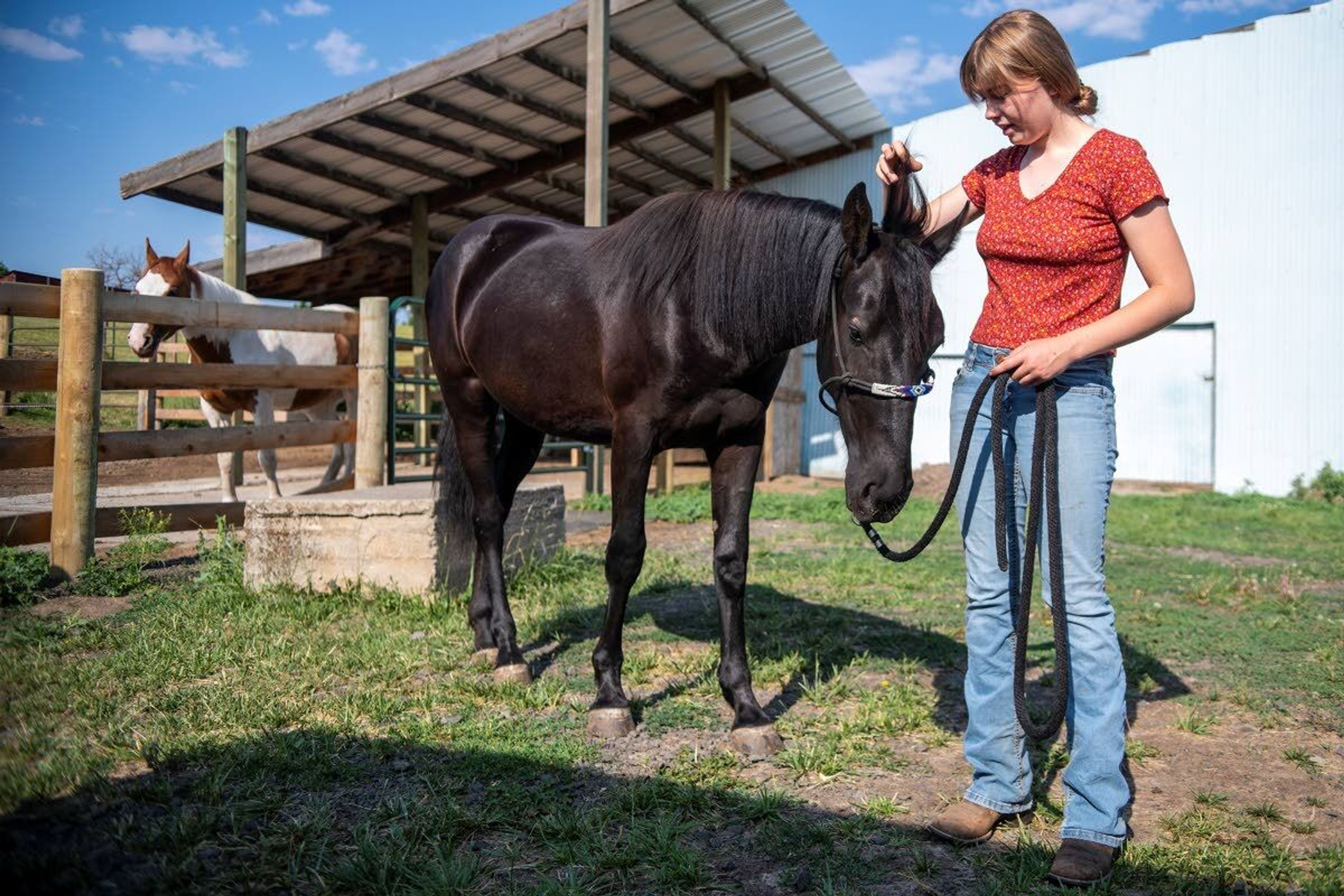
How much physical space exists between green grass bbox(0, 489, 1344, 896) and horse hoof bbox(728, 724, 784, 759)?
0.14 ft

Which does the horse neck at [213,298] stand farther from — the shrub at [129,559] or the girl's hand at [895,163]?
the girl's hand at [895,163]

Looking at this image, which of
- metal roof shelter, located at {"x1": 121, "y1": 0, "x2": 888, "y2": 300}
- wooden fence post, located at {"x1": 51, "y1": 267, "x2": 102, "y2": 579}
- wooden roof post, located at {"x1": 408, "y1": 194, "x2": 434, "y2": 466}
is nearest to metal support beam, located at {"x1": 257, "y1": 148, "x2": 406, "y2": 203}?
metal roof shelter, located at {"x1": 121, "y1": 0, "x2": 888, "y2": 300}

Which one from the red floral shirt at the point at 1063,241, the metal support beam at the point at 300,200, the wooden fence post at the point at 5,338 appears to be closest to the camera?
the red floral shirt at the point at 1063,241

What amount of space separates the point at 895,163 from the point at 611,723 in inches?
75.0

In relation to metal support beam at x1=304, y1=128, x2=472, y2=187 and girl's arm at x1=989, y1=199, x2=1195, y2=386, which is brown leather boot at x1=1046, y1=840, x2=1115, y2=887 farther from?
metal support beam at x1=304, y1=128, x2=472, y2=187

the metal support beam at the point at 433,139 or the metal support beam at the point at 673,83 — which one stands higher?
the metal support beam at the point at 673,83

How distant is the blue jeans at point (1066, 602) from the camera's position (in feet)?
6.82

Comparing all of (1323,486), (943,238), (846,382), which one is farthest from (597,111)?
(1323,486)

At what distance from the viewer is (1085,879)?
6.39ft

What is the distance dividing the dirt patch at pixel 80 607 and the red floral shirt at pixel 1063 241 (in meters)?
3.86

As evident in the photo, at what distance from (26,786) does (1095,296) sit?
2371 mm

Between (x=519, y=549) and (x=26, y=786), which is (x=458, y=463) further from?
(x=26, y=786)

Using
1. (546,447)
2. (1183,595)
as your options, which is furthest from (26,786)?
(546,447)

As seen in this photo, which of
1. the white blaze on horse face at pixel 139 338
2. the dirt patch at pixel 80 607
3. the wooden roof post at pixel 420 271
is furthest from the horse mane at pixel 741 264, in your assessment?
the wooden roof post at pixel 420 271
